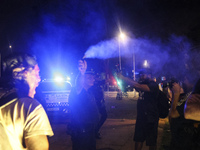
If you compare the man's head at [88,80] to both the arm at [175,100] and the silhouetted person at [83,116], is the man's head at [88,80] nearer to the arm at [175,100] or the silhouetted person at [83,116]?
the silhouetted person at [83,116]

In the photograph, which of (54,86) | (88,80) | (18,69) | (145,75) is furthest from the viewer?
(54,86)

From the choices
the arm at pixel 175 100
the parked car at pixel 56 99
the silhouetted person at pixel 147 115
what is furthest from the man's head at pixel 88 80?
the parked car at pixel 56 99

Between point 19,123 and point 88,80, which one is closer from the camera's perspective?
point 19,123

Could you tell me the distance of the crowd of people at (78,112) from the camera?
1.26 metres

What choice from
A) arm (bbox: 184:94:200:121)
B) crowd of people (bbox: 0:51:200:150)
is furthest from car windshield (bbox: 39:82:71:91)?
arm (bbox: 184:94:200:121)

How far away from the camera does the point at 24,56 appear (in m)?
1.49

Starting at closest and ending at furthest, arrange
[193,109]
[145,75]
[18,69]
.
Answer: [18,69]
[193,109]
[145,75]

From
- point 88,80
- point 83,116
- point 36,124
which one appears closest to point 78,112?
point 83,116

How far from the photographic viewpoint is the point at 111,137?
229 inches

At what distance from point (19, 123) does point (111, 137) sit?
4.91 m

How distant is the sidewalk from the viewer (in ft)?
16.6

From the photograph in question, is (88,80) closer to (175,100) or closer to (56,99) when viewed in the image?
(175,100)

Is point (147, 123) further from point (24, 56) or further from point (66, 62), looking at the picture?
point (66, 62)

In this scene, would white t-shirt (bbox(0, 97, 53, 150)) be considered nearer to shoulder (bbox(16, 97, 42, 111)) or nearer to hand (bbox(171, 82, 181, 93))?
shoulder (bbox(16, 97, 42, 111))
